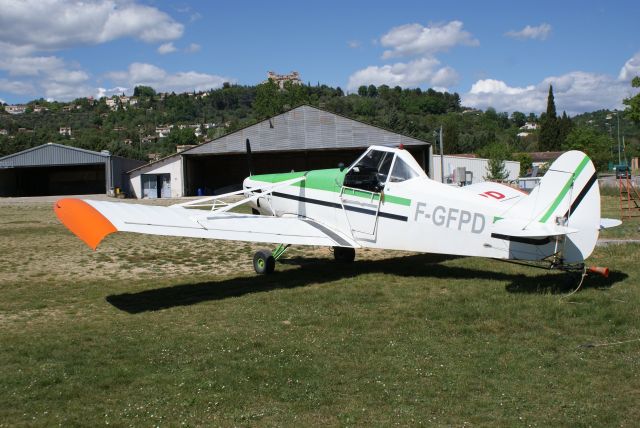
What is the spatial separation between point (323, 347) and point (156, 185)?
129 ft

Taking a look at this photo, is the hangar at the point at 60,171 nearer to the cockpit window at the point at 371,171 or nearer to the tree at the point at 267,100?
the cockpit window at the point at 371,171

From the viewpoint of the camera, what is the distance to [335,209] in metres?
10.9

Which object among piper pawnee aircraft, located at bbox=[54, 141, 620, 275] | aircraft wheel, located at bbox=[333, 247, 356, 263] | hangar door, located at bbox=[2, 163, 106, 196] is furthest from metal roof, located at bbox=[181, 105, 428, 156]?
piper pawnee aircraft, located at bbox=[54, 141, 620, 275]

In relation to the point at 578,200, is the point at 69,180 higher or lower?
higher

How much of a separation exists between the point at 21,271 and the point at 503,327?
29.3 ft

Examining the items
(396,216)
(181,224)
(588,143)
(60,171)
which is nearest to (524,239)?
(396,216)

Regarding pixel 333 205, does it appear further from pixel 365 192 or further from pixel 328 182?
pixel 365 192

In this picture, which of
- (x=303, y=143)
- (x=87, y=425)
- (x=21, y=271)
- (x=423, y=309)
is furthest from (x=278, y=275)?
(x=303, y=143)

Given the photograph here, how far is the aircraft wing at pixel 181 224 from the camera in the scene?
27.0 ft

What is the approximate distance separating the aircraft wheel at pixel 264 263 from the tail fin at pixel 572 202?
4830 mm

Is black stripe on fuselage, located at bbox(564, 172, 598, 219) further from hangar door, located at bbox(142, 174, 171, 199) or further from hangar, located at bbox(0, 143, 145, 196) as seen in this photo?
hangar, located at bbox(0, 143, 145, 196)

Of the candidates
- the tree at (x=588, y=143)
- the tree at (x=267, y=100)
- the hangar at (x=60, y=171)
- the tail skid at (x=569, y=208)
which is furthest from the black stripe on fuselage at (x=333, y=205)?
the tree at (x=267, y=100)

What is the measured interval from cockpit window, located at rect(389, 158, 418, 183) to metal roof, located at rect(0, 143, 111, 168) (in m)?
40.6

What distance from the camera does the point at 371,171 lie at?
33.8 feet
